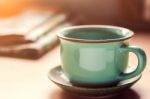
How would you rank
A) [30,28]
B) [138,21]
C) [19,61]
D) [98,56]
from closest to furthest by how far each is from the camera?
[98,56]
[19,61]
[30,28]
[138,21]

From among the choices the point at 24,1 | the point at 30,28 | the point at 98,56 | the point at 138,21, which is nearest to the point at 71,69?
the point at 98,56

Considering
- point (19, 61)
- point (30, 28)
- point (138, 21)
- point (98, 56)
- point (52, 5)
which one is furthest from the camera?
point (52, 5)

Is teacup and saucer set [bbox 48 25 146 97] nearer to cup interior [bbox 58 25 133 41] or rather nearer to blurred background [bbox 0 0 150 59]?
cup interior [bbox 58 25 133 41]

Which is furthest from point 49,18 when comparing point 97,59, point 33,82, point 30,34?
point 97,59

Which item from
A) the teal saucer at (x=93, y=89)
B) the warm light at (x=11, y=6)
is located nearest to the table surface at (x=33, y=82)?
the teal saucer at (x=93, y=89)

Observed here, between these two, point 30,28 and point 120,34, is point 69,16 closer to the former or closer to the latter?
point 30,28

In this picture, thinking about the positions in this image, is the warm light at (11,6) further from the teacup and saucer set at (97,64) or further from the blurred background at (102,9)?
the teacup and saucer set at (97,64)

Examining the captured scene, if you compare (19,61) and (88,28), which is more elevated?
(88,28)
